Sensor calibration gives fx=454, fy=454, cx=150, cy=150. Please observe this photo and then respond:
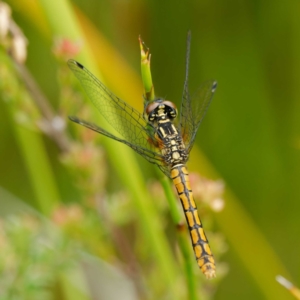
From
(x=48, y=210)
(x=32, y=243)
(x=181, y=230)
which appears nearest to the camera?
(x=181, y=230)

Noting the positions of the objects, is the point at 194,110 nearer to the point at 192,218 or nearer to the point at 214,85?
the point at 214,85

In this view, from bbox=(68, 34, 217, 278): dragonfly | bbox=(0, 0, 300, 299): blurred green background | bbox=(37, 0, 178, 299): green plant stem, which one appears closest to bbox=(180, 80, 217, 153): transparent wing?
bbox=(68, 34, 217, 278): dragonfly

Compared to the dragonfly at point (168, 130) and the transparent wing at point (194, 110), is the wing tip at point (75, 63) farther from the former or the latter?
the transparent wing at point (194, 110)

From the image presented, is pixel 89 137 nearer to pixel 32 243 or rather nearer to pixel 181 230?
pixel 32 243

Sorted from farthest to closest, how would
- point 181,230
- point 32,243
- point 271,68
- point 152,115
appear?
point 271,68 → point 32,243 → point 152,115 → point 181,230

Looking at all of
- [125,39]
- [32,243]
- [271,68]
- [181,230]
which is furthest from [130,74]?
[181,230]

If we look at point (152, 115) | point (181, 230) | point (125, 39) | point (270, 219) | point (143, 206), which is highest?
point (125, 39)

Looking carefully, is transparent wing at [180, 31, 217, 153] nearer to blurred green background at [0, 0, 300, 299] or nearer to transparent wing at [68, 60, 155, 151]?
transparent wing at [68, 60, 155, 151]
